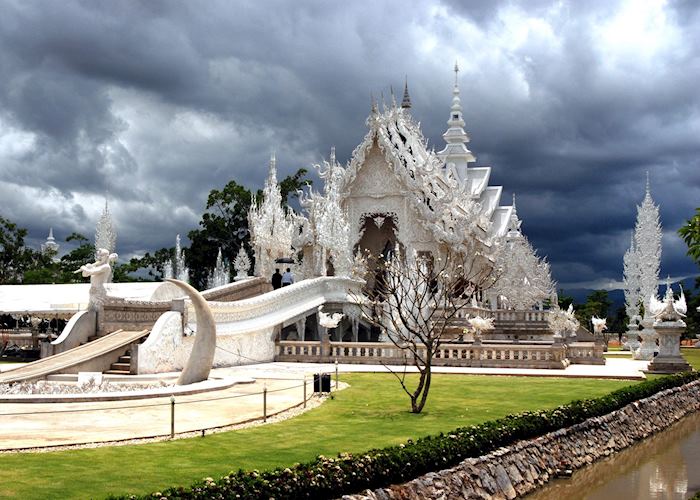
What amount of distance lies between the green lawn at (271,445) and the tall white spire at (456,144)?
32.6 metres

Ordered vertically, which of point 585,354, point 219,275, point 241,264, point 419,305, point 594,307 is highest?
point 241,264

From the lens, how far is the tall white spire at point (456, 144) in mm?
47719

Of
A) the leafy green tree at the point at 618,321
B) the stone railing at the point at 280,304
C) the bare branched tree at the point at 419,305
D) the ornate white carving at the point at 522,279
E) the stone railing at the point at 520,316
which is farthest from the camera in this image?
the leafy green tree at the point at 618,321

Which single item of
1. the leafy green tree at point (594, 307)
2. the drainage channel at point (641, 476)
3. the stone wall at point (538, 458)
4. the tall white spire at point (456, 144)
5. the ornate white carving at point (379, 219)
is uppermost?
the tall white spire at point (456, 144)

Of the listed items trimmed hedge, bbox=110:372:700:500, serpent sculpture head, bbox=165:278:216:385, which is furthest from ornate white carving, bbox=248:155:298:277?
trimmed hedge, bbox=110:372:700:500

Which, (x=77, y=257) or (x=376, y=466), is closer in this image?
(x=376, y=466)

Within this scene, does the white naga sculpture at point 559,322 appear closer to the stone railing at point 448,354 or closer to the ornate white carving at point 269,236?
the stone railing at point 448,354

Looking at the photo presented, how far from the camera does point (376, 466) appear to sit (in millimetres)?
8195

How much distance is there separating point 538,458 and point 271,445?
4.09 metres

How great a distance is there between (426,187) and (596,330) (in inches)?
376

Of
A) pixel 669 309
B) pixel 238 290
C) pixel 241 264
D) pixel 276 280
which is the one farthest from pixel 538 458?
pixel 241 264

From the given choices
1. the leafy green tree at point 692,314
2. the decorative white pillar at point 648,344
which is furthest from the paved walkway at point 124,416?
the leafy green tree at point 692,314

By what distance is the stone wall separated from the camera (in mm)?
8945

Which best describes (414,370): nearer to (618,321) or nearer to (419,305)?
(419,305)
